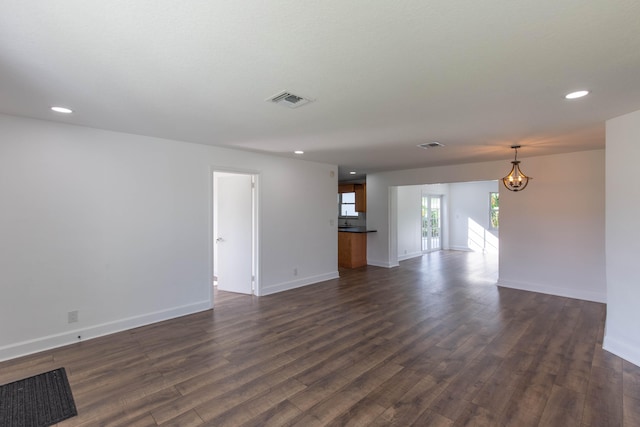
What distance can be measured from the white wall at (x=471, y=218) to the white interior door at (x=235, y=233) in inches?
328

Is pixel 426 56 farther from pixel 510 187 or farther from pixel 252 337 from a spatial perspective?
pixel 510 187

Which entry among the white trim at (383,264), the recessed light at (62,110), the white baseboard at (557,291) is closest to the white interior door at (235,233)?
the recessed light at (62,110)

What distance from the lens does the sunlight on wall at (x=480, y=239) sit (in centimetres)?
1009

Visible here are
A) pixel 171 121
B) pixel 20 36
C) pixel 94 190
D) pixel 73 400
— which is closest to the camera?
pixel 20 36

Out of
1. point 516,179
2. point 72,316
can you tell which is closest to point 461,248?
point 516,179

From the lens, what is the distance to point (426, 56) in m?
1.80

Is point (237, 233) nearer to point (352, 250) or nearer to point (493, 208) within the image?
point (352, 250)

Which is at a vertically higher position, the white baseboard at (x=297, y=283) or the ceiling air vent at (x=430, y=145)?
the ceiling air vent at (x=430, y=145)

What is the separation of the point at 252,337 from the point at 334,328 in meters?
0.99

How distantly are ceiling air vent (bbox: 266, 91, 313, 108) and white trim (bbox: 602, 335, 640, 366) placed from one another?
12.6ft

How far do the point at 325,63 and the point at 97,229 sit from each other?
328 cm

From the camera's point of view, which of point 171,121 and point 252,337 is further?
point 252,337

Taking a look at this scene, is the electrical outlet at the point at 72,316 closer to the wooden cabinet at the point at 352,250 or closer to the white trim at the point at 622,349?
the wooden cabinet at the point at 352,250

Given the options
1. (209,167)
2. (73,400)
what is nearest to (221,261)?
(209,167)
